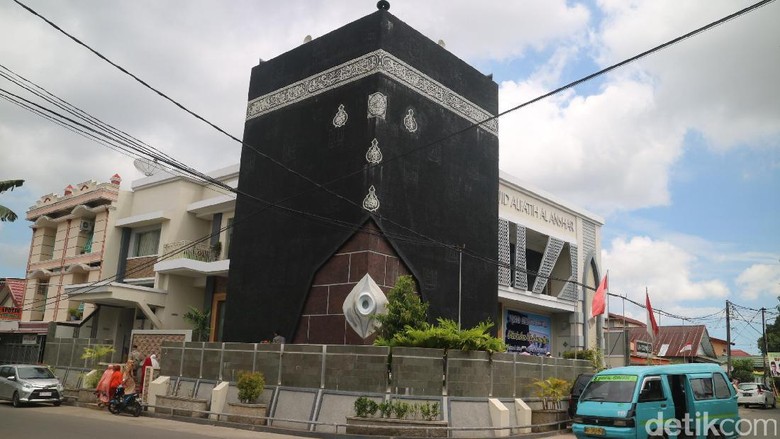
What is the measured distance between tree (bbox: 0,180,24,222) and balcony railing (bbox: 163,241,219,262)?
23.3 feet

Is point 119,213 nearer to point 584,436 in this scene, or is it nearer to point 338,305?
point 338,305

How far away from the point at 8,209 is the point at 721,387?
76.5ft

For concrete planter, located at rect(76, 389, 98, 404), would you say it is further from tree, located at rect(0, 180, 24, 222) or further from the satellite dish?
the satellite dish

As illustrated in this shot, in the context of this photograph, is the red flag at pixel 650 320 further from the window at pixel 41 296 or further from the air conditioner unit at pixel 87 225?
the window at pixel 41 296

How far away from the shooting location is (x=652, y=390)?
13.0 metres

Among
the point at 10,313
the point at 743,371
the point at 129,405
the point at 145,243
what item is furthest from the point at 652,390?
the point at 743,371

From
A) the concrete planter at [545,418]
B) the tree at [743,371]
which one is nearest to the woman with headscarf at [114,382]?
the concrete planter at [545,418]

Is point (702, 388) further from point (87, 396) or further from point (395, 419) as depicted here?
point (87, 396)

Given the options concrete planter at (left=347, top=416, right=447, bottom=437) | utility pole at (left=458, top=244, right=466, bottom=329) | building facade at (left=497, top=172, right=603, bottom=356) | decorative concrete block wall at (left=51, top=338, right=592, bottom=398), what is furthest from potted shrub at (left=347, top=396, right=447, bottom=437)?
building facade at (left=497, top=172, right=603, bottom=356)

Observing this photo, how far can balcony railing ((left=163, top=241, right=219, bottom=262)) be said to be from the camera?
2977 centimetres

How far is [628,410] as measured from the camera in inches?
495

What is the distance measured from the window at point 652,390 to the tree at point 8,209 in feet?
71.3

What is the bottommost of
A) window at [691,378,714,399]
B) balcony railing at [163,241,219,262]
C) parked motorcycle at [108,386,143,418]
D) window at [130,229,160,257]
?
parked motorcycle at [108,386,143,418]

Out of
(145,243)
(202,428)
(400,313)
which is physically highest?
(145,243)
